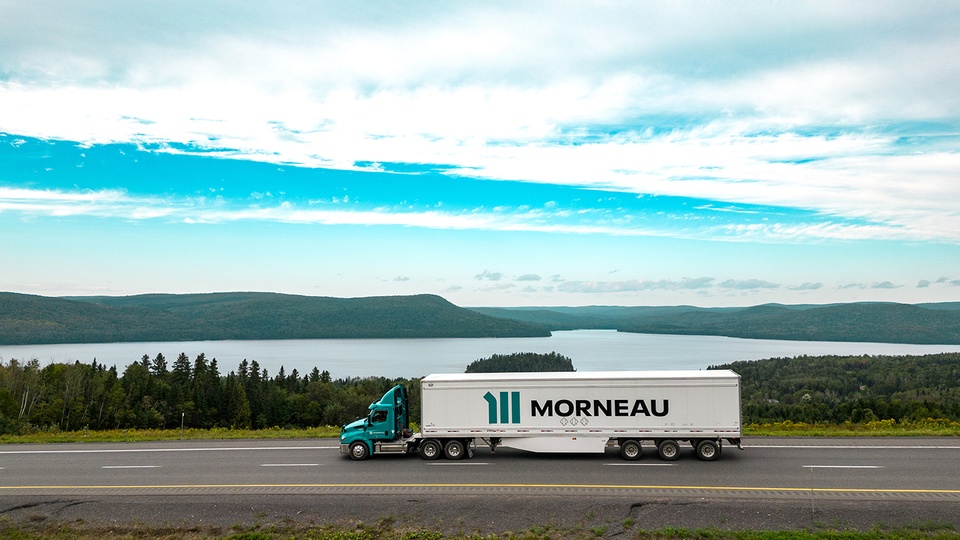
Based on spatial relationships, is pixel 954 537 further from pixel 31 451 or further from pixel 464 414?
pixel 31 451

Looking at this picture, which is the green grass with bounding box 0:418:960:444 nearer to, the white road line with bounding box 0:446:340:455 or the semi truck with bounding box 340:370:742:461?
the white road line with bounding box 0:446:340:455

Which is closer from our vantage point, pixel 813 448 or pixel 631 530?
pixel 631 530

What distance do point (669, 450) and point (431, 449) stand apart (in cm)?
803

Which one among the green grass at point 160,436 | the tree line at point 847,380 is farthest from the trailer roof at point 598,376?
the tree line at point 847,380

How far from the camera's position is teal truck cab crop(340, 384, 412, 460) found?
77.2ft

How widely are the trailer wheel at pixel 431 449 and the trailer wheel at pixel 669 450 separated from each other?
7508mm

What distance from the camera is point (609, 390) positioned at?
72.7 feet

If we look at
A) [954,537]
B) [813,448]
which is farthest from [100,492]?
[813,448]

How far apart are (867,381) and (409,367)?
334 feet

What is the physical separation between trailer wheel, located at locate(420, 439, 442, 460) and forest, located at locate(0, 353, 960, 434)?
86.9ft

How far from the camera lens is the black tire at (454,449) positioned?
2283cm

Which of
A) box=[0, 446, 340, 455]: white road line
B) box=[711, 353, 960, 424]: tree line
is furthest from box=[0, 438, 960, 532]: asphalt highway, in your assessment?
box=[711, 353, 960, 424]: tree line

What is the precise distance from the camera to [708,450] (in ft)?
70.5

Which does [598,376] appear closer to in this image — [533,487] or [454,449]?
[533,487]
